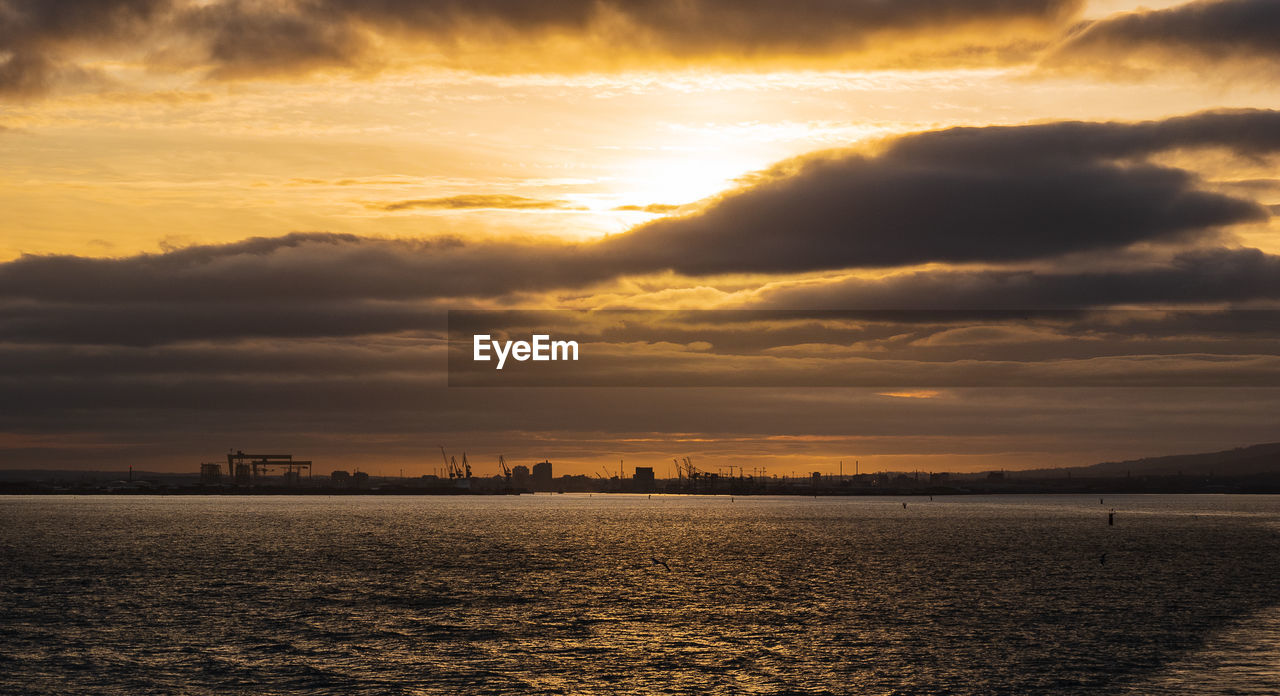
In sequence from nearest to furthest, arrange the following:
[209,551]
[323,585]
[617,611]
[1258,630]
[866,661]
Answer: [866,661] → [1258,630] → [617,611] → [323,585] → [209,551]

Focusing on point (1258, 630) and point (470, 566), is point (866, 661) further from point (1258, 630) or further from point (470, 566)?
point (470, 566)

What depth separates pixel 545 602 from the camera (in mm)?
112312

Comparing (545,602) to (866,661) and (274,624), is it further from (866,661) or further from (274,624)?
(866,661)

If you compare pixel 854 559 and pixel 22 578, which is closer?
pixel 22 578

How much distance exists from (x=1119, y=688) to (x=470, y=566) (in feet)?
352

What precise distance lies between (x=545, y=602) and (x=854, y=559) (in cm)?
7821

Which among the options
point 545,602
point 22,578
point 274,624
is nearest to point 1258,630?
point 545,602

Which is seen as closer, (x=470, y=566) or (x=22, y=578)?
(x=22, y=578)

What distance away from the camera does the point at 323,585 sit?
12975 centimetres

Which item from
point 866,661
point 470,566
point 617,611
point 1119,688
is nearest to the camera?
point 1119,688

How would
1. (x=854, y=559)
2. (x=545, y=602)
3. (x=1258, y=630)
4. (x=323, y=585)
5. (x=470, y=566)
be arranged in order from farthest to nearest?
(x=854, y=559) < (x=470, y=566) < (x=323, y=585) < (x=545, y=602) < (x=1258, y=630)

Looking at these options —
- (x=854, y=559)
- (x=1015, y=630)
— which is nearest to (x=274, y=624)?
(x=1015, y=630)

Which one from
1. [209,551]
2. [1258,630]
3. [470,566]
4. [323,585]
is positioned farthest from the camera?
[209,551]

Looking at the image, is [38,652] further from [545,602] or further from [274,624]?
[545,602]
